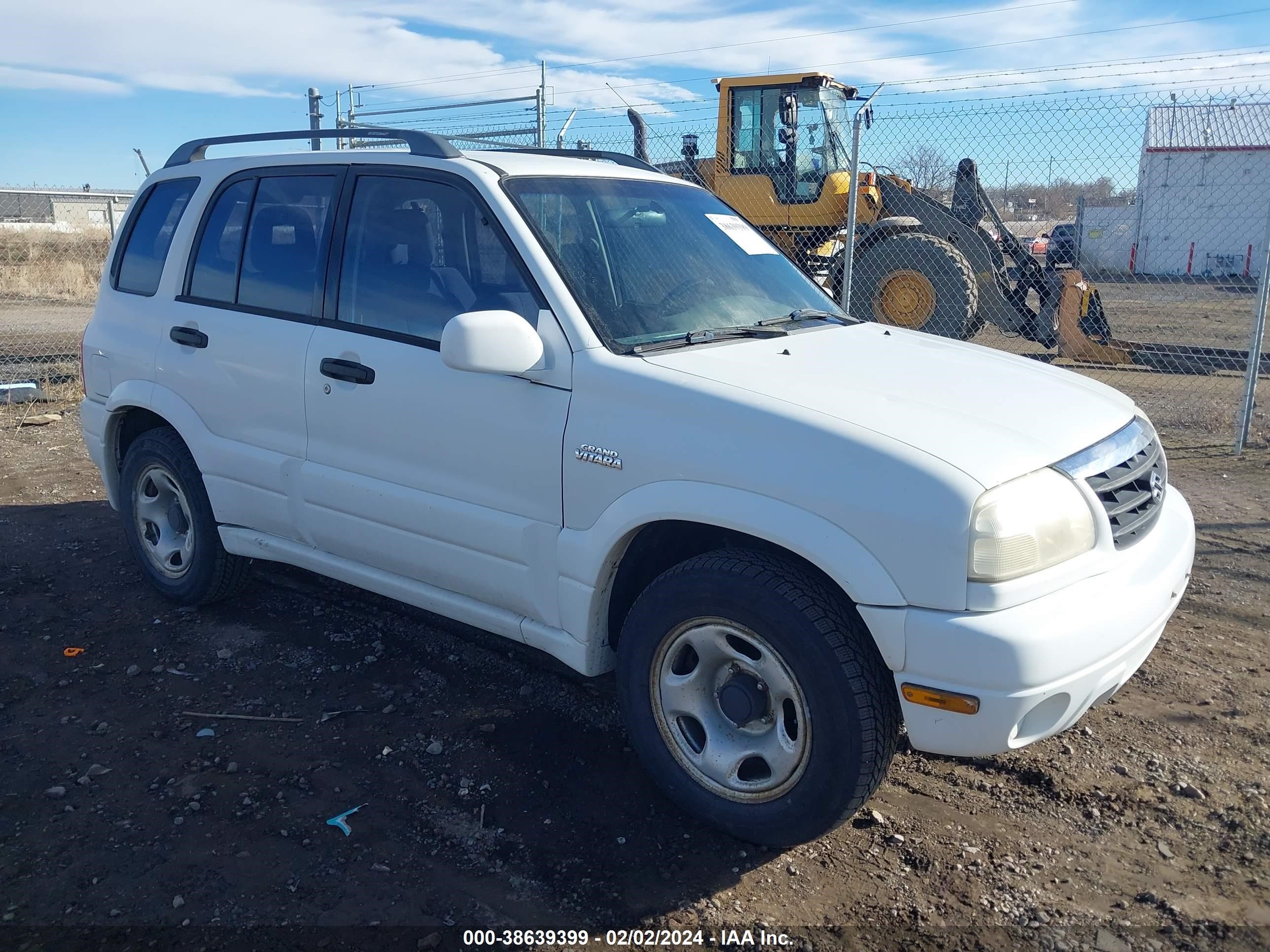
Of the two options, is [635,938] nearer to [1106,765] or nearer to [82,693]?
[1106,765]

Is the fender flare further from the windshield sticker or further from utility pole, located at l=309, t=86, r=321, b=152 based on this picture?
utility pole, located at l=309, t=86, r=321, b=152

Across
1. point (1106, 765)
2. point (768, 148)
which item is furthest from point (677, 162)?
point (1106, 765)

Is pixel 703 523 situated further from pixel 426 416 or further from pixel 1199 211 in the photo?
pixel 1199 211

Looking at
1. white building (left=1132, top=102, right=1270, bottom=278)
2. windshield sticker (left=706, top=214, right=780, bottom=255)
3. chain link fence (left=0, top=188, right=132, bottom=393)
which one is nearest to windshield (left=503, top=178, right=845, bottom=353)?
windshield sticker (left=706, top=214, right=780, bottom=255)

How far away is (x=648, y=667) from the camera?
3096 millimetres

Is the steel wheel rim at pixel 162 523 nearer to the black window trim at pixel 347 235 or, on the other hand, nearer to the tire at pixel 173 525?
the tire at pixel 173 525

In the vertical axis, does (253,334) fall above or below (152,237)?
below

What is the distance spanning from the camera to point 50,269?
72.7 ft

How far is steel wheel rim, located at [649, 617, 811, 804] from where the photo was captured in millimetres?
2869

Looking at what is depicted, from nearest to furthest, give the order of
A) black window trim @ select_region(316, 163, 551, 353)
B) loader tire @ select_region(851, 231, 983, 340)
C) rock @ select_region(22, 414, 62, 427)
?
black window trim @ select_region(316, 163, 551, 353) < rock @ select_region(22, 414, 62, 427) < loader tire @ select_region(851, 231, 983, 340)

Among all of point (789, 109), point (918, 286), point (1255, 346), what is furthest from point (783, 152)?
point (1255, 346)

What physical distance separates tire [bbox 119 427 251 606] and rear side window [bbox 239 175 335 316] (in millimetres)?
882

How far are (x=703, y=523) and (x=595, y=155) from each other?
214 cm

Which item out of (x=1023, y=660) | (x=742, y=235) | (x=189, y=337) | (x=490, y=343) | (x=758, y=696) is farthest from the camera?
(x=189, y=337)
